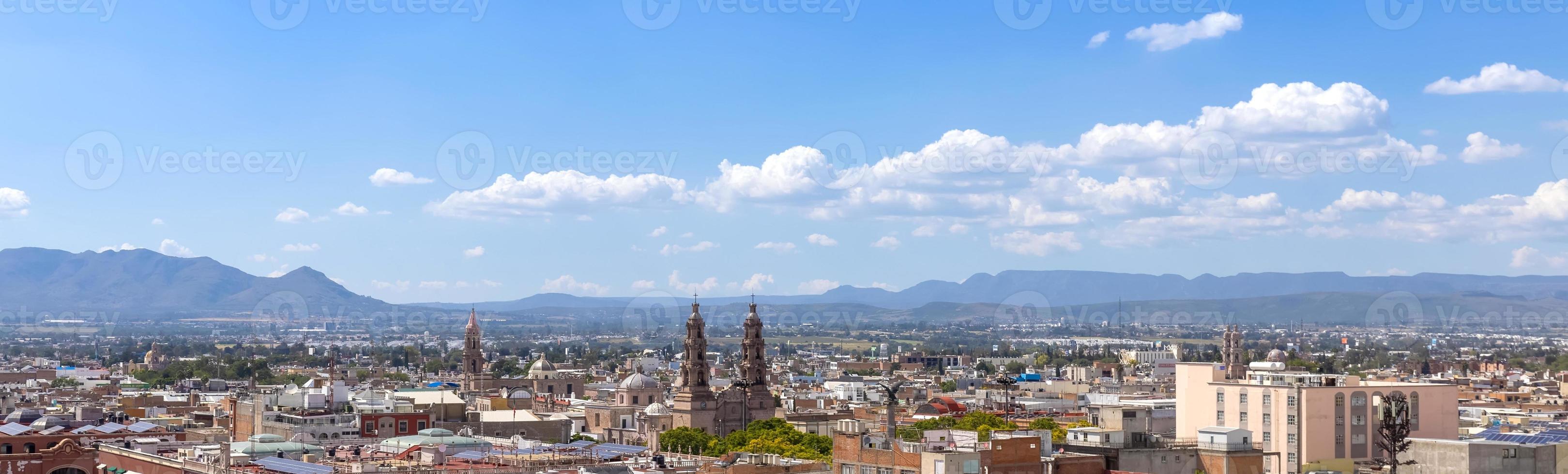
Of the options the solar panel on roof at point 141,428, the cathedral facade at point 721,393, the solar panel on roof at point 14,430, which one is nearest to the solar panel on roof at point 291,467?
the solar panel on roof at point 14,430

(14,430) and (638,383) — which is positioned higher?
(638,383)

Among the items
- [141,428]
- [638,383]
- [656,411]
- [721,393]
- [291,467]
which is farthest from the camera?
[638,383]

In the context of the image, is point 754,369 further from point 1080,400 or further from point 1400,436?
point 1400,436

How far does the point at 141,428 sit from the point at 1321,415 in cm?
5934

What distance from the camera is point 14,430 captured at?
94000mm

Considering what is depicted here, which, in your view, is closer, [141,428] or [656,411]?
[141,428]

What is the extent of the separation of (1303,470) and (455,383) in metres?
123

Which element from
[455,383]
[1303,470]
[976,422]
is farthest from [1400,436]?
[455,383]

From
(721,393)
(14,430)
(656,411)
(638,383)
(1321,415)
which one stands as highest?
(1321,415)

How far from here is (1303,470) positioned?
7819 centimetres

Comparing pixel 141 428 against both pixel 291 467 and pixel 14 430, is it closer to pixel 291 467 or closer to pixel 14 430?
pixel 14 430

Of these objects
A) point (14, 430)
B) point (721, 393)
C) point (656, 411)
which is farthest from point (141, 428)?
point (721, 393)

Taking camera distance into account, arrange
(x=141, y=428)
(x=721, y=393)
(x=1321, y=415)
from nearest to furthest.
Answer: (x=1321, y=415)
(x=141, y=428)
(x=721, y=393)

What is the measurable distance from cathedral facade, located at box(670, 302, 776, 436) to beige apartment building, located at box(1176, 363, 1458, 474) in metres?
49.3
